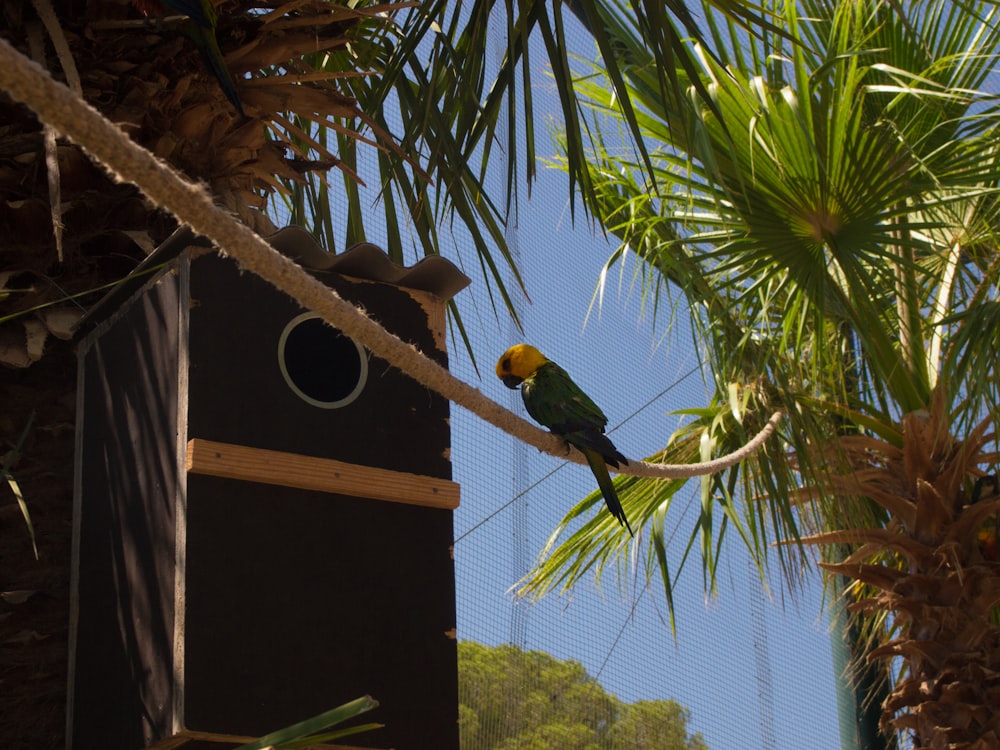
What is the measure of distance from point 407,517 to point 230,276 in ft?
1.83

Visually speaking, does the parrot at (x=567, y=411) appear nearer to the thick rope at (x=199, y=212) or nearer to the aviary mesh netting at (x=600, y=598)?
the aviary mesh netting at (x=600, y=598)

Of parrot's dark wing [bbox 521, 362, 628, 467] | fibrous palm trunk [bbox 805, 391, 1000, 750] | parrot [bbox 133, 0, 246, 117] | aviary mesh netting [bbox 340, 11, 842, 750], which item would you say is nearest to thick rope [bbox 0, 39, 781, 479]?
parrot's dark wing [bbox 521, 362, 628, 467]

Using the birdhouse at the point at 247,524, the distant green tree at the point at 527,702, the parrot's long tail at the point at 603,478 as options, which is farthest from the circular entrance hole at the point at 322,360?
the distant green tree at the point at 527,702

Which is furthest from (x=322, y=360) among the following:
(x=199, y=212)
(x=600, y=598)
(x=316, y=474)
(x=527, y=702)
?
(x=600, y=598)

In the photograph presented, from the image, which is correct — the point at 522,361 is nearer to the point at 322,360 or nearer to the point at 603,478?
the point at 603,478

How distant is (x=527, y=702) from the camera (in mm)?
4016

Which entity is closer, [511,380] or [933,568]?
[511,380]

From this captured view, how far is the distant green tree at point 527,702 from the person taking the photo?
3.96 meters

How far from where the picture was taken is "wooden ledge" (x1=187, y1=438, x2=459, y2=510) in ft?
6.33

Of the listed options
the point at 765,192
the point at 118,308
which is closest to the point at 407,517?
the point at 118,308

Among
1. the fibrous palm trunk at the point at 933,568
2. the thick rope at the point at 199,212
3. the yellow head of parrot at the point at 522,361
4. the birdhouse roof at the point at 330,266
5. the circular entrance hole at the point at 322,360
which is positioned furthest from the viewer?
the fibrous palm trunk at the point at 933,568

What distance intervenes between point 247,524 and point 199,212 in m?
0.84

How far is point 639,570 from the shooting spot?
4.35 meters

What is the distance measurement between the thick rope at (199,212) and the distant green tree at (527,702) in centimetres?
222
